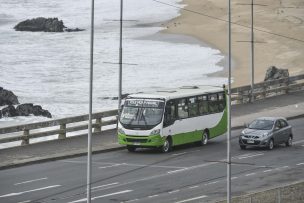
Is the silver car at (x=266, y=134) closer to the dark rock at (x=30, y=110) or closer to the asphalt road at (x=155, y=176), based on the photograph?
the asphalt road at (x=155, y=176)

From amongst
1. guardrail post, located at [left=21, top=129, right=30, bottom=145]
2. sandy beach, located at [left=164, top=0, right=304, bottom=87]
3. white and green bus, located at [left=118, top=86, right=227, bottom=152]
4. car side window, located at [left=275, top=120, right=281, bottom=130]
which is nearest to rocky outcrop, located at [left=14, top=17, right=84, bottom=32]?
sandy beach, located at [left=164, top=0, right=304, bottom=87]

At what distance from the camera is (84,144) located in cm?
4416

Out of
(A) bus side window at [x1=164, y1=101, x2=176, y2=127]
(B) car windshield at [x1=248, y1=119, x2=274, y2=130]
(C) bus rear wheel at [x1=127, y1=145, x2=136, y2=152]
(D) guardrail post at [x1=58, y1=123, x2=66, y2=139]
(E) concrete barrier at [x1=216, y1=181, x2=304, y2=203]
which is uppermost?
(A) bus side window at [x1=164, y1=101, x2=176, y2=127]

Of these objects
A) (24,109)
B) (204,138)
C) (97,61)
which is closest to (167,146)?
(204,138)

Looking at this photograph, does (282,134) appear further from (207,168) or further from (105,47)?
(105,47)

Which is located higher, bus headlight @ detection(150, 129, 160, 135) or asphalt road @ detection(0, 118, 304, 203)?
bus headlight @ detection(150, 129, 160, 135)

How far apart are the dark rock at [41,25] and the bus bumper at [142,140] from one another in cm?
8191

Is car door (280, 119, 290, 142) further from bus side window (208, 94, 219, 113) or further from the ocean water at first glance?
the ocean water

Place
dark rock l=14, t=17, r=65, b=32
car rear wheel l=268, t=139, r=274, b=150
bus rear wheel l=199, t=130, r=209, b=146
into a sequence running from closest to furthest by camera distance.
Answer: car rear wheel l=268, t=139, r=274, b=150 → bus rear wheel l=199, t=130, r=209, b=146 → dark rock l=14, t=17, r=65, b=32

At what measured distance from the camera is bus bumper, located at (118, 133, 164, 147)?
41875 millimetres

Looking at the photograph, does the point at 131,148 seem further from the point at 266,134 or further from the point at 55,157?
the point at 266,134

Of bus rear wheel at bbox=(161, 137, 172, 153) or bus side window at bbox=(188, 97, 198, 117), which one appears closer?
bus rear wheel at bbox=(161, 137, 172, 153)

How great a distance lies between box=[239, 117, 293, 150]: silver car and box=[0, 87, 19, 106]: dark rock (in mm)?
32963

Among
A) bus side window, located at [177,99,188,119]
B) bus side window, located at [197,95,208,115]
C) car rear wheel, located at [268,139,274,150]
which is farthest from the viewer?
bus side window, located at [197,95,208,115]
